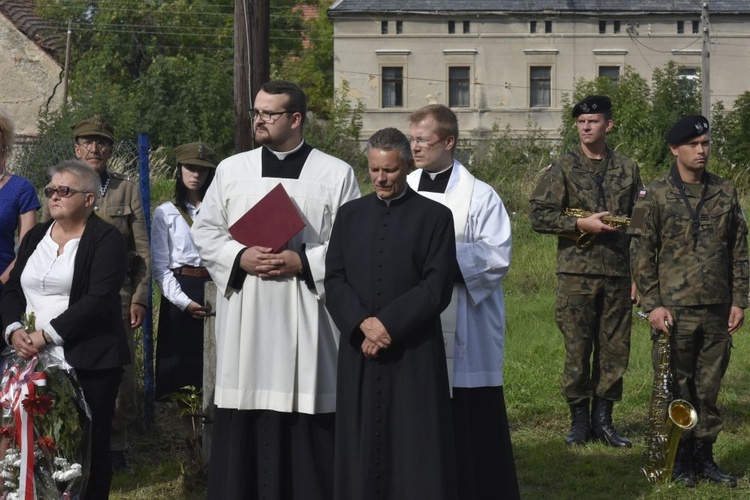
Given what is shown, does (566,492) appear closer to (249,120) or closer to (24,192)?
(249,120)

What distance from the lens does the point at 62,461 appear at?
5.90 m

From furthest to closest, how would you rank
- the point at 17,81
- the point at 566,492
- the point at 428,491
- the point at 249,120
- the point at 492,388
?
the point at 17,81, the point at 249,120, the point at 566,492, the point at 492,388, the point at 428,491

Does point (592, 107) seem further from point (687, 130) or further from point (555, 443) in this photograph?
point (555, 443)

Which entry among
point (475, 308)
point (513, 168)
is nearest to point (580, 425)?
point (475, 308)

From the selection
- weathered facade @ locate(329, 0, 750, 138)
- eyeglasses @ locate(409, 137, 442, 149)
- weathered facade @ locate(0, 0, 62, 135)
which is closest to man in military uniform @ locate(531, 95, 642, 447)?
eyeglasses @ locate(409, 137, 442, 149)

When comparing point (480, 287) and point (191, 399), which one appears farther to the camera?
point (191, 399)

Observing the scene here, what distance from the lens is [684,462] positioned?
7.50 m

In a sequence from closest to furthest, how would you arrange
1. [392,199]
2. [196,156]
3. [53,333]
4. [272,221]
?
[392,199] < [272,221] < [53,333] < [196,156]

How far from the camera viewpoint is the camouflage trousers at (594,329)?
8.29 meters

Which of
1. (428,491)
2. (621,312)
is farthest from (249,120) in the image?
(428,491)

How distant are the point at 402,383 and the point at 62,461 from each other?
5.70 ft

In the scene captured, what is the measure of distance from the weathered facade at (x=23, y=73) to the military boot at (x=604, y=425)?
84.9ft

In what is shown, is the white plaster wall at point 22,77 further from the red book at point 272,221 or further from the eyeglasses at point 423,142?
the red book at point 272,221

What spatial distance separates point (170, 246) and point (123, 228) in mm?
415
